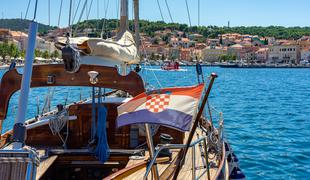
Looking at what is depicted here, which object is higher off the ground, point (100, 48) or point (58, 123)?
point (100, 48)

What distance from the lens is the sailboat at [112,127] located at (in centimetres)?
559

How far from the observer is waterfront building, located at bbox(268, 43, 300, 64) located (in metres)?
189

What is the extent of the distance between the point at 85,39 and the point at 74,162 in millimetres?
2624

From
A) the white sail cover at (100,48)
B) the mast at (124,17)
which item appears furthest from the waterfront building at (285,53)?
the white sail cover at (100,48)

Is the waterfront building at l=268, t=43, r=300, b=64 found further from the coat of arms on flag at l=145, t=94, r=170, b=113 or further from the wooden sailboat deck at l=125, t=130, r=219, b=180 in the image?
the coat of arms on flag at l=145, t=94, r=170, b=113

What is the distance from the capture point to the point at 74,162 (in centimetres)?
869

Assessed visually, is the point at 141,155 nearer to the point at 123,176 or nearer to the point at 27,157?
the point at 123,176

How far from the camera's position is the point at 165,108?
5492 millimetres

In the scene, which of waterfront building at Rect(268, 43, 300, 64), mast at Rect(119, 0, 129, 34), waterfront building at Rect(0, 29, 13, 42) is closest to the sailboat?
mast at Rect(119, 0, 129, 34)

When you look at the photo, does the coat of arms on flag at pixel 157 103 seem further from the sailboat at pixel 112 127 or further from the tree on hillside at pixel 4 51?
the tree on hillside at pixel 4 51

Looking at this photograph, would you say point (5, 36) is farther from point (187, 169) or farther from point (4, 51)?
point (187, 169)

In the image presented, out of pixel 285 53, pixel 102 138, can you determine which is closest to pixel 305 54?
pixel 285 53

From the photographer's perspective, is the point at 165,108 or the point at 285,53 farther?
the point at 285,53

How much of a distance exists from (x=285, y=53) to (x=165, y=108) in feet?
644
